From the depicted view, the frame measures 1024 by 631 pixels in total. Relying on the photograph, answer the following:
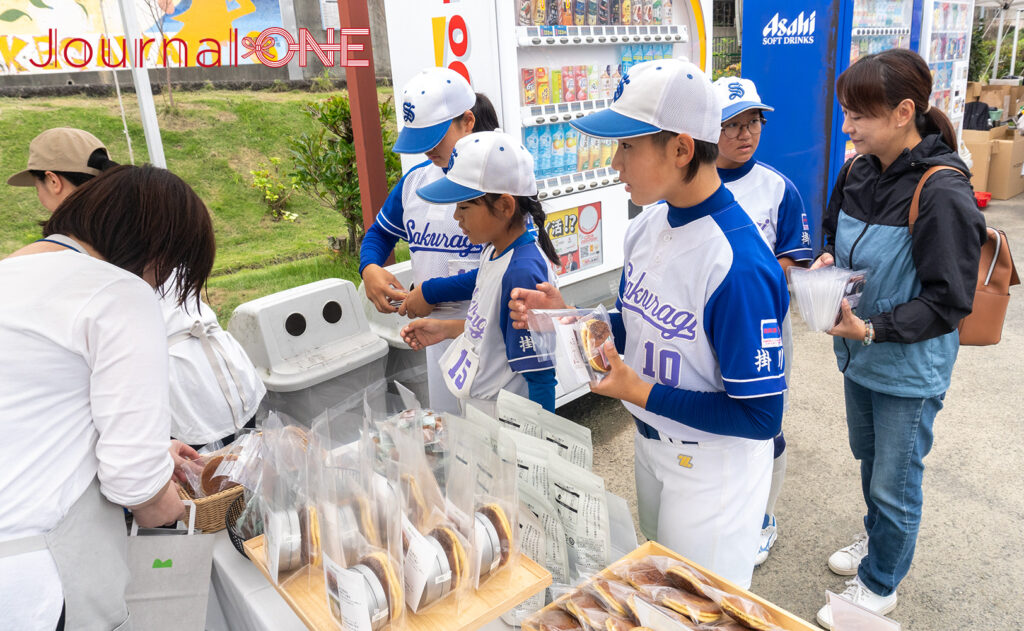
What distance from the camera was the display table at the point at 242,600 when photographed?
1.52m

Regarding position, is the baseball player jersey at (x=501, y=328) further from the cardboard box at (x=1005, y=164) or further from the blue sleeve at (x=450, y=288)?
the cardboard box at (x=1005, y=164)

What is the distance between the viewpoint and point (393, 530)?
1305mm

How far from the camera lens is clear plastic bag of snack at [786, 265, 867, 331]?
2090 mm

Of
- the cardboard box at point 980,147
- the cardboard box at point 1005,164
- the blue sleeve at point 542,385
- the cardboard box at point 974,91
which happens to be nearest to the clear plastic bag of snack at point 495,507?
the blue sleeve at point 542,385

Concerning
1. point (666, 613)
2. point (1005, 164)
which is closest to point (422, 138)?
point (666, 613)

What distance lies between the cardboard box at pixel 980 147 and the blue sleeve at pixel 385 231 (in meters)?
9.48

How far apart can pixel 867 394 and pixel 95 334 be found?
2415mm

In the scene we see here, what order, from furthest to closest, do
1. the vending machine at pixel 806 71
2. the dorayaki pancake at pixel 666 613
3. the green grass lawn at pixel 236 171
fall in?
the green grass lawn at pixel 236 171 < the vending machine at pixel 806 71 < the dorayaki pancake at pixel 666 613

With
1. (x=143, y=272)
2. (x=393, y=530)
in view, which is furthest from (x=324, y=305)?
(x=393, y=530)

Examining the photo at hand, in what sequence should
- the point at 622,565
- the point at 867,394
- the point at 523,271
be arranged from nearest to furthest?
the point at 622,565 → the point at 523,271 → the point at 867,394

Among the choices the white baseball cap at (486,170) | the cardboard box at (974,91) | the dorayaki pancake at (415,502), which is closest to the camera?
the dorayaki pancake at (415,502)

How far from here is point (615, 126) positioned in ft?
4.95

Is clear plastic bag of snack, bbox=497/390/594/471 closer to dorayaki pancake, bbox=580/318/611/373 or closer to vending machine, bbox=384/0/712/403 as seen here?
dorayaki pancake, bbox=580/318/611/373

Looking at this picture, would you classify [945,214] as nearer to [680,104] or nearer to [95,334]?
[680,104]
